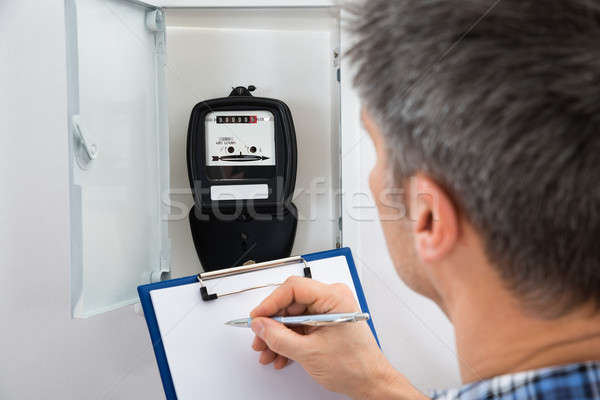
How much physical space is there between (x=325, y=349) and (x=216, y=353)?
0.53 feet

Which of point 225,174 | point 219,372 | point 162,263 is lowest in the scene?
point 219,372

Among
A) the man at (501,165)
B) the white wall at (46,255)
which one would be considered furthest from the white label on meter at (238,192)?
the man at (501,165)

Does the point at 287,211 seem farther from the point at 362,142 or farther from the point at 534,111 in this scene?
the point at 534,111

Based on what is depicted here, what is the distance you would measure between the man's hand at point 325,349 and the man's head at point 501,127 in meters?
0.27

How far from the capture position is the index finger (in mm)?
664

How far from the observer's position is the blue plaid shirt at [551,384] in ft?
1.10

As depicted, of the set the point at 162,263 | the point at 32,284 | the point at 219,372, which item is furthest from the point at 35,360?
the point at 219,372

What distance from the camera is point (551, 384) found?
35cm

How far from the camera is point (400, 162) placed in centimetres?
43

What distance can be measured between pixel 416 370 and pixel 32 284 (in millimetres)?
783

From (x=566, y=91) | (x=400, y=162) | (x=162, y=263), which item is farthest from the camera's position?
(x=162, y=263)

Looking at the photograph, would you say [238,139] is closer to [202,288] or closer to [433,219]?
[202,288]

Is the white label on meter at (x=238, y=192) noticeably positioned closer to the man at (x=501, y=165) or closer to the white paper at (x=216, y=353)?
the white paper at (x=216, y=353)

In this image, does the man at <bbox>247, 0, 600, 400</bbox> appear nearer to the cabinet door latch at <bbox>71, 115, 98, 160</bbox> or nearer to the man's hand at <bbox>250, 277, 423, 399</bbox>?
the man's hand at <bbox>250, 277, 423, 399</bbox>
